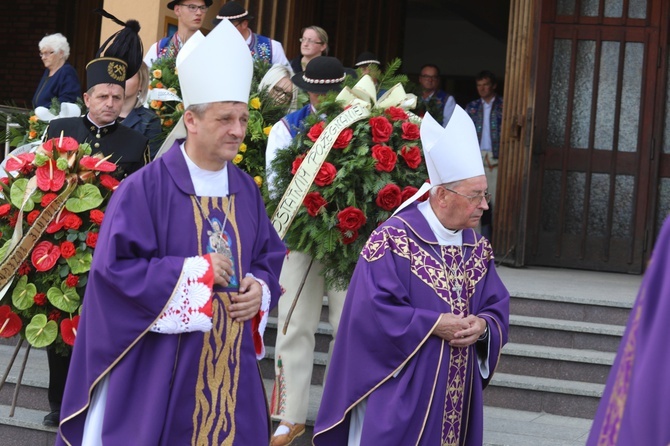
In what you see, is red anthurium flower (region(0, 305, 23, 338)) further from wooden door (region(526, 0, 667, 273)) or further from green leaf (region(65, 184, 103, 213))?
wooden door (region(526, 0, 667, 273))

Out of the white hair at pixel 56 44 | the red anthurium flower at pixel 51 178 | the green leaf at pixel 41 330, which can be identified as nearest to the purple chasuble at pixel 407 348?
the green leaf at pixel 41 330

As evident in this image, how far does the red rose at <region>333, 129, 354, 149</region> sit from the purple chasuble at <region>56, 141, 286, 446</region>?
156cm

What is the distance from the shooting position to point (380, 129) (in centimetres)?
582

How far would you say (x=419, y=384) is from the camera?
4625 millimetres

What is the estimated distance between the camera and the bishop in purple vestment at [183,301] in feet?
13.2

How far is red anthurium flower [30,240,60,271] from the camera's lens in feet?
18.8

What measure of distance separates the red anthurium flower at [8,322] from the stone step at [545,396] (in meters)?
2.82

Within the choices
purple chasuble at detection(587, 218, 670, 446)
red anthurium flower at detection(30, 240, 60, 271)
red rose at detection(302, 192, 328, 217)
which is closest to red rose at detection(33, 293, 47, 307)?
red anthurium flower at detection(30, 240, 60, 271)

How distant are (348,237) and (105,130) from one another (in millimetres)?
1475

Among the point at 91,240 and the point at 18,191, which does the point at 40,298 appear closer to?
the point at 91,240

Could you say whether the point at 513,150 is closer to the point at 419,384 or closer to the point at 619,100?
the point at 619,100

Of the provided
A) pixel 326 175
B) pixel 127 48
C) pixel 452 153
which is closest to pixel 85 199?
pixel 127 48

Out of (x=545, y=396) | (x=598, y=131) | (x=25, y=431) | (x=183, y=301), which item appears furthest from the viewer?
(x=598, y=131)

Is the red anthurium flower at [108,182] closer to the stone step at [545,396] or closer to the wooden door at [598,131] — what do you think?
the stone step at [545,396]
